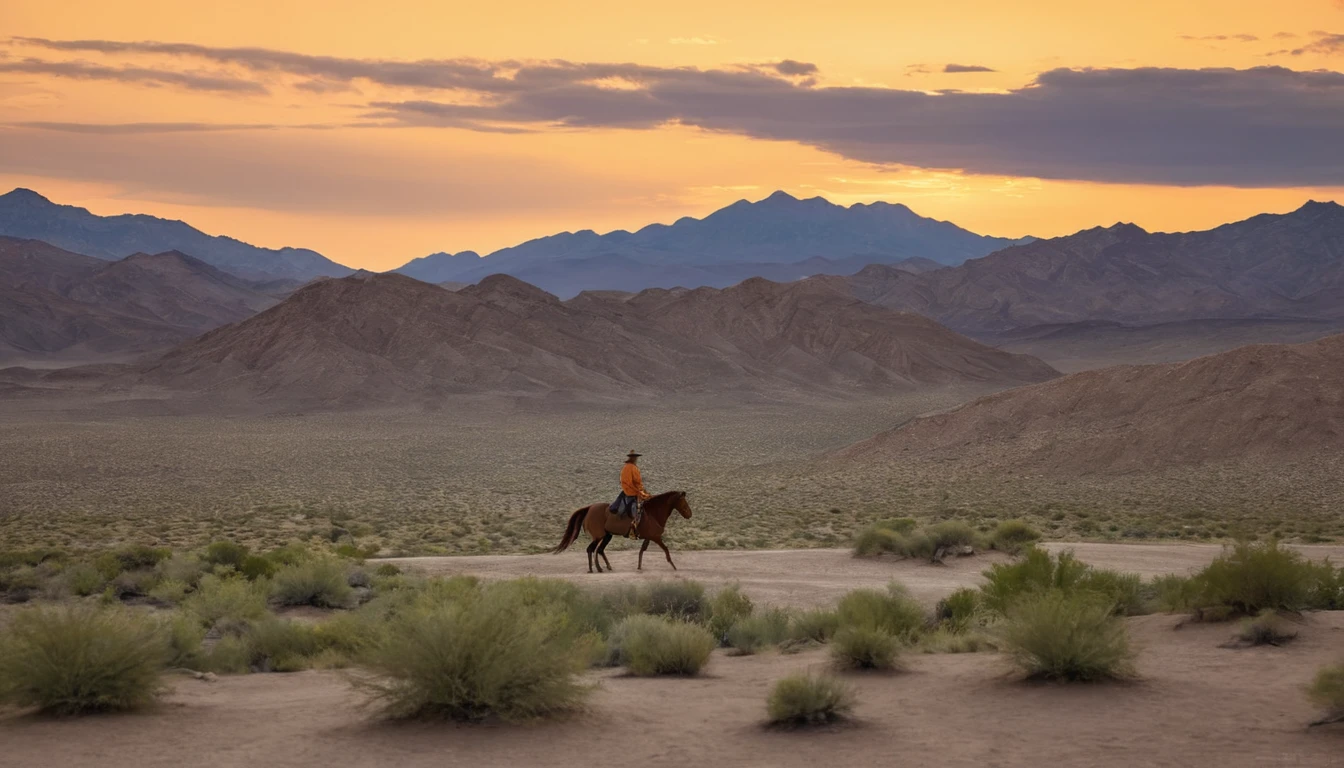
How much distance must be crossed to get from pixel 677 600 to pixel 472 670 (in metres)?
7.54

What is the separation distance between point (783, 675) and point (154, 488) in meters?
40.7

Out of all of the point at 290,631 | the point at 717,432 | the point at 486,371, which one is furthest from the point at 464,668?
the point at 486,371

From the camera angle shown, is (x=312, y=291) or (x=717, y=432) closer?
(x=717, y=432)

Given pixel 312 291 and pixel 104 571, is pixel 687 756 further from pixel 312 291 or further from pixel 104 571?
pixel 312 291

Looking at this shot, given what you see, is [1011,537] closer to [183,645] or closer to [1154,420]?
[183,645]

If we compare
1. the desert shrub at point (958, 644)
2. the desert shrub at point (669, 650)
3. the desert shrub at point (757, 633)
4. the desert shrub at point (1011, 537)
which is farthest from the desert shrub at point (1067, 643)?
the desert shrub at point (1011, 537)

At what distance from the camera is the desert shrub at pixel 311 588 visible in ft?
64.7

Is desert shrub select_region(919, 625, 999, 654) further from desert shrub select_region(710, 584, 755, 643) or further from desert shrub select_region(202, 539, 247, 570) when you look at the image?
desert shrub select_region(202, 539, 247, 570)

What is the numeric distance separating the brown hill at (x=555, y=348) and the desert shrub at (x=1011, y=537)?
8308 cm

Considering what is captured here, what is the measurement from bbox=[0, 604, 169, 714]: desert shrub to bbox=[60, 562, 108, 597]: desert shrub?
28.4ft

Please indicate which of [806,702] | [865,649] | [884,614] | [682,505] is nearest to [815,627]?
[884,614]

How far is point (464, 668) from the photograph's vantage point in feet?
38.3

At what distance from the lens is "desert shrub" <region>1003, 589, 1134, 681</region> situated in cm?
1257

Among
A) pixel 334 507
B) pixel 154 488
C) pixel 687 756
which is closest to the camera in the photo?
pixel 687 756
